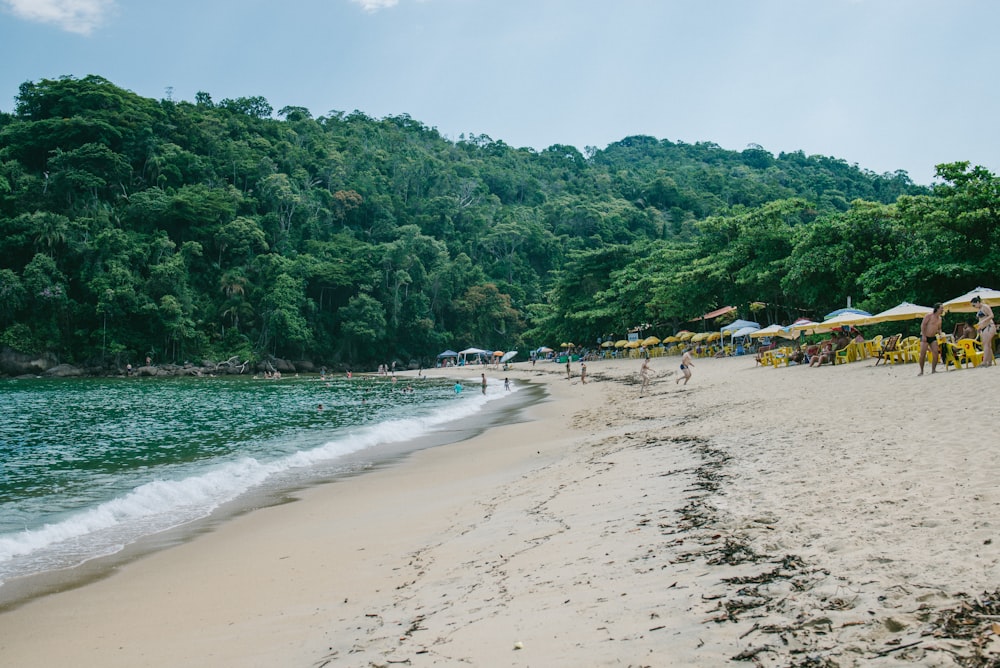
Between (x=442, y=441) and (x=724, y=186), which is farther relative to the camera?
(x=724, y=186)

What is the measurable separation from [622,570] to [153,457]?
A: 1260cm

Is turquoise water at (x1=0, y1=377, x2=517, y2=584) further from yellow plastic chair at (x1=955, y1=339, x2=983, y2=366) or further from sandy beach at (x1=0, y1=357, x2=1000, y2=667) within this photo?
yellow plastic chair at (x1=955, y1=339, x2=983, y2=366)

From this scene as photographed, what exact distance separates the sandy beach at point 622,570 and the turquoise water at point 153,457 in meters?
1.53

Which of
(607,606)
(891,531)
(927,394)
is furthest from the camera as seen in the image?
(927,394)

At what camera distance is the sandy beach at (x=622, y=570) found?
9.08 ft

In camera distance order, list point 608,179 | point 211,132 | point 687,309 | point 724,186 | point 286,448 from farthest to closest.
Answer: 1. point 608,179
2. point 724,186
3. point 211,132
4. point 687,309
5. point 286,448

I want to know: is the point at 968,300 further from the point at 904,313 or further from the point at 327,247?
the point at 327,247

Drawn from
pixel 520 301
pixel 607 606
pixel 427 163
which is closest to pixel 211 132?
pixel 427 163

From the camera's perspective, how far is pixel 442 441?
1484cm

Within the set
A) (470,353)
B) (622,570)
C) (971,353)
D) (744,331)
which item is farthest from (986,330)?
(470,353)

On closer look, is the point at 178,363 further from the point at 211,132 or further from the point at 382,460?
the point at 382,460

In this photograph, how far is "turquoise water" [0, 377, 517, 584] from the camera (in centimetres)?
764

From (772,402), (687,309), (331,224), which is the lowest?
(772,402)

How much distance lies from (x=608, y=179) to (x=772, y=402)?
10412cm
